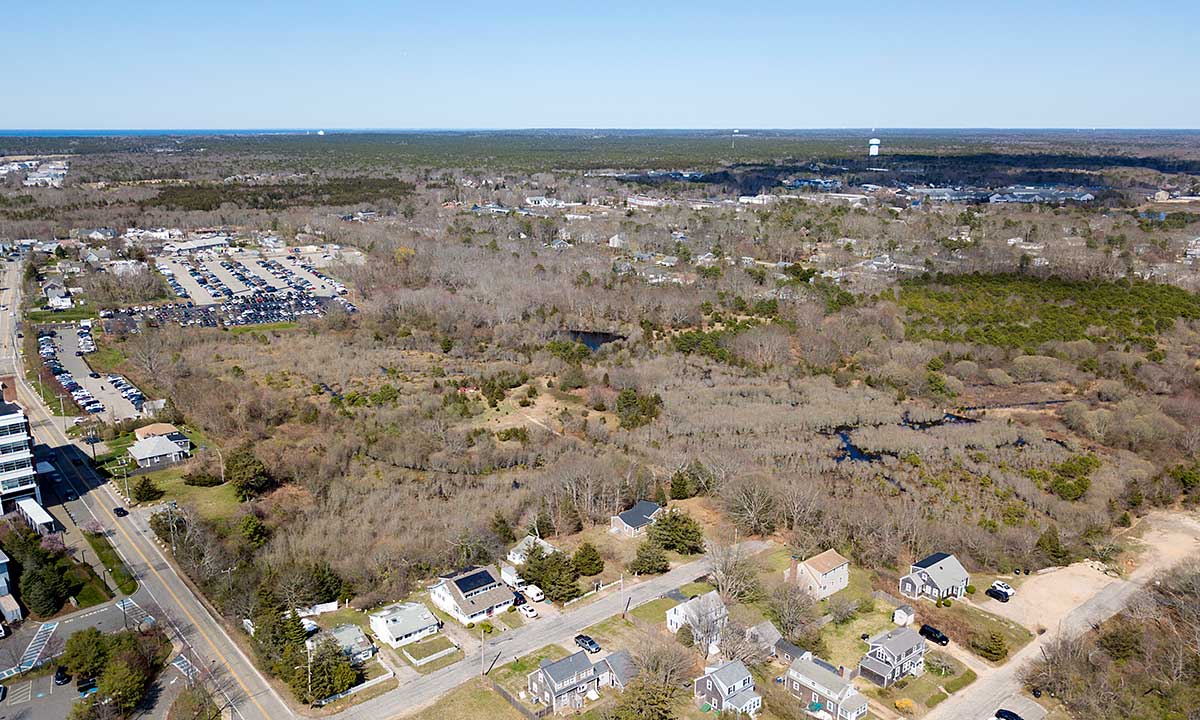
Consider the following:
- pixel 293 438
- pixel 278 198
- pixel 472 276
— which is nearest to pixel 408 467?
pixel 293 438

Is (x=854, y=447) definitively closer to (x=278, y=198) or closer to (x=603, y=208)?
(x=603, y=208)

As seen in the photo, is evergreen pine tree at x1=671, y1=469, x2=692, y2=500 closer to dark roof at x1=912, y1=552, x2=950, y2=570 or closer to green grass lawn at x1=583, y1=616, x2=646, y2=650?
green grass lawn at x1=583, y1=616, x2=646, y2=650

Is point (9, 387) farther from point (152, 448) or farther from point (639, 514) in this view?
point (639, 514)

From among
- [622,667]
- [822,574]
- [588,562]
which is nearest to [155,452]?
[588,562]

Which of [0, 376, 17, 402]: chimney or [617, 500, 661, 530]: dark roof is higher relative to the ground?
[0, 376, 17, 402]: chimney

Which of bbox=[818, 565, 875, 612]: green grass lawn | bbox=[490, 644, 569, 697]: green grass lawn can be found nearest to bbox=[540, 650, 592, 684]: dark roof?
bbox=[490, 644, 569, 697]: green grass lawn

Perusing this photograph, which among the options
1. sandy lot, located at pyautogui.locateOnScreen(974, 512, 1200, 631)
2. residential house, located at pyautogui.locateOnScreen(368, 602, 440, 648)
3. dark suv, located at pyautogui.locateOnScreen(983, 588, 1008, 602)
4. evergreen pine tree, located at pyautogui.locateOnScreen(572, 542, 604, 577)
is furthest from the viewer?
evergreen pine tree, located at pyautogui.locateOnScreen(572, 542, 604, 577)

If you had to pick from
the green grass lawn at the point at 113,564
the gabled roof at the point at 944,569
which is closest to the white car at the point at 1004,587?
the gabled roof at the point at 944,569
